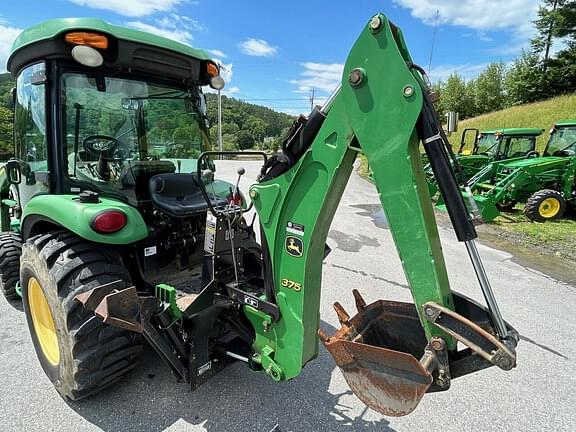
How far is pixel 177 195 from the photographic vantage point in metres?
2.68

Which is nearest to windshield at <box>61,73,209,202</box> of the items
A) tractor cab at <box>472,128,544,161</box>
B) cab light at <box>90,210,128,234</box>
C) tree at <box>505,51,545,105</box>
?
cab light at <box>90,210,128,234</box>

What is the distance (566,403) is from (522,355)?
0.63 m

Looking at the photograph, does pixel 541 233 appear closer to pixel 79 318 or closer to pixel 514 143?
pixel 514 143

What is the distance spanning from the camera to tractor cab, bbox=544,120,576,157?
30.9 ft

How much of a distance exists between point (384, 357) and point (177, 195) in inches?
73.7

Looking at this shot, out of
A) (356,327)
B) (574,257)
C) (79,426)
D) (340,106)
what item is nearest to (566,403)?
(356,327)

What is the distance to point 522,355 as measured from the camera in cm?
316

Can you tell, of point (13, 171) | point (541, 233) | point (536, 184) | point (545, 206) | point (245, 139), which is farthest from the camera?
point (245, 139)

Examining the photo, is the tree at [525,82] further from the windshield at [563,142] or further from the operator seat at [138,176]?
the operator seat at [138,176]

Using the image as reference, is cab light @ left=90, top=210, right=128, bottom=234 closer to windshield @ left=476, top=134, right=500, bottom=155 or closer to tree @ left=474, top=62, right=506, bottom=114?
windshield @ left=476, top=134, right=500, bottom=155

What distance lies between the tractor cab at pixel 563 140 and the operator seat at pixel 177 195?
34.2ft

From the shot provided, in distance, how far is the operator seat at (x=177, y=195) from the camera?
2.53 m

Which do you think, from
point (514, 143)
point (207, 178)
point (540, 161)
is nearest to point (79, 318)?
point (207, 178)

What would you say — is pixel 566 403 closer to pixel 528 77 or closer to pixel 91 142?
pixel 91 142
